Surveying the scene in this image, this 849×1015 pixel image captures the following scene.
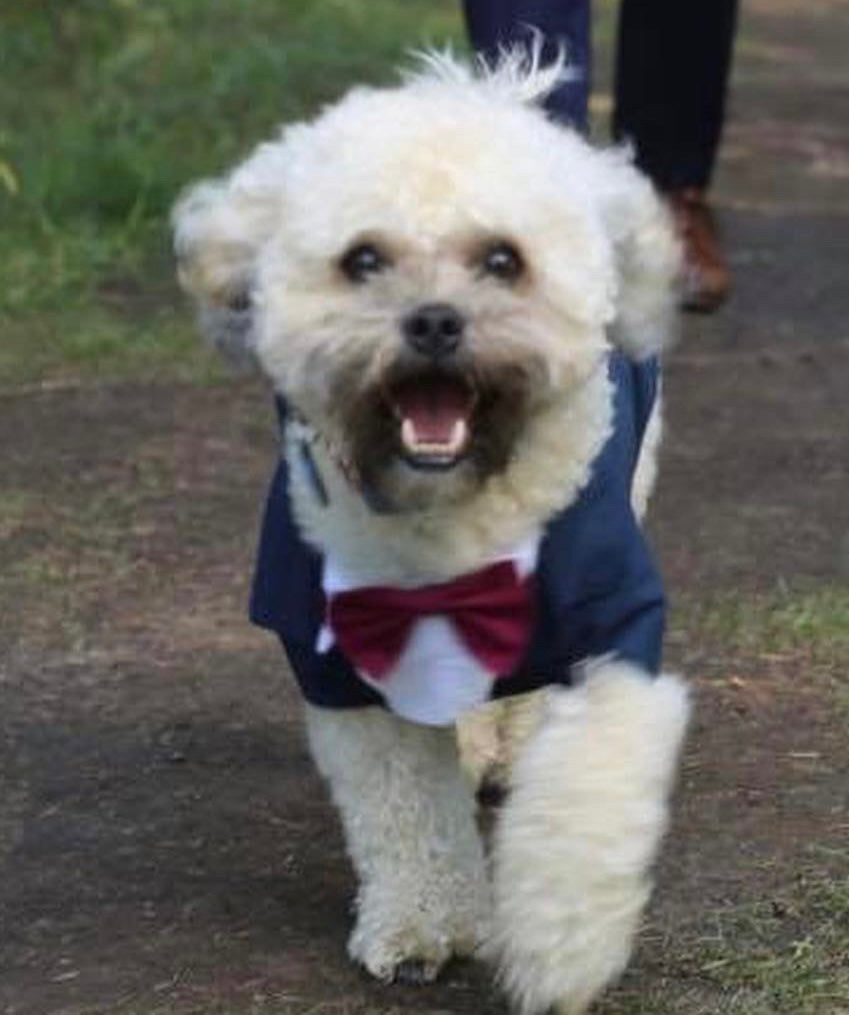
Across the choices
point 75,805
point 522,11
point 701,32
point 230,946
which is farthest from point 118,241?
point 230,946

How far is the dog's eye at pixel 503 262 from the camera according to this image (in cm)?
357

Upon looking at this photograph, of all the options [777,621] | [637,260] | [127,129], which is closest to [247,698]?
[777,621]

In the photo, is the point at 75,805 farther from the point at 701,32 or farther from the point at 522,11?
the point at 701,32

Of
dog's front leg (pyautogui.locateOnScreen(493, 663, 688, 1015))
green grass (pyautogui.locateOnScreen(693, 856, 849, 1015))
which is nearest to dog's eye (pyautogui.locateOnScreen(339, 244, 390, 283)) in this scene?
dog's front leg (pyautogui.locateOnScreen(493, 663, 688, 1015))

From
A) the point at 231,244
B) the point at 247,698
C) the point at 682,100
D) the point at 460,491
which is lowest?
the point at 682,100

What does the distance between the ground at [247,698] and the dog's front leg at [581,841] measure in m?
0.22

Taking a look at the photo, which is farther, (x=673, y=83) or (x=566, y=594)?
(x=673, y=83)

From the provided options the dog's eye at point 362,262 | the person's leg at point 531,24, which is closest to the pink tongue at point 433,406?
the dog's eye at point 362,262

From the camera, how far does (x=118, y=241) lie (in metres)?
8.51

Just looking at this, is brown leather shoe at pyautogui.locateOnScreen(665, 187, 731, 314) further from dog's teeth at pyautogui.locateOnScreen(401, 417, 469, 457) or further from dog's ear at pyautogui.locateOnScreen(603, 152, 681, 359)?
dog's teeth at pyautogui.locateOnScreen(401, 417, 469, 457)

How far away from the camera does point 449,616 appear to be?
3.78m

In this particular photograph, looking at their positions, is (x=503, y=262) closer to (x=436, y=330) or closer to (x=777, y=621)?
(x=436, y=330)

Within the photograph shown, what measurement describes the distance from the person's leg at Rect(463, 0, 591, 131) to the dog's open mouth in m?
1.88

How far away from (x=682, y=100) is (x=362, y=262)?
4.38 meters
